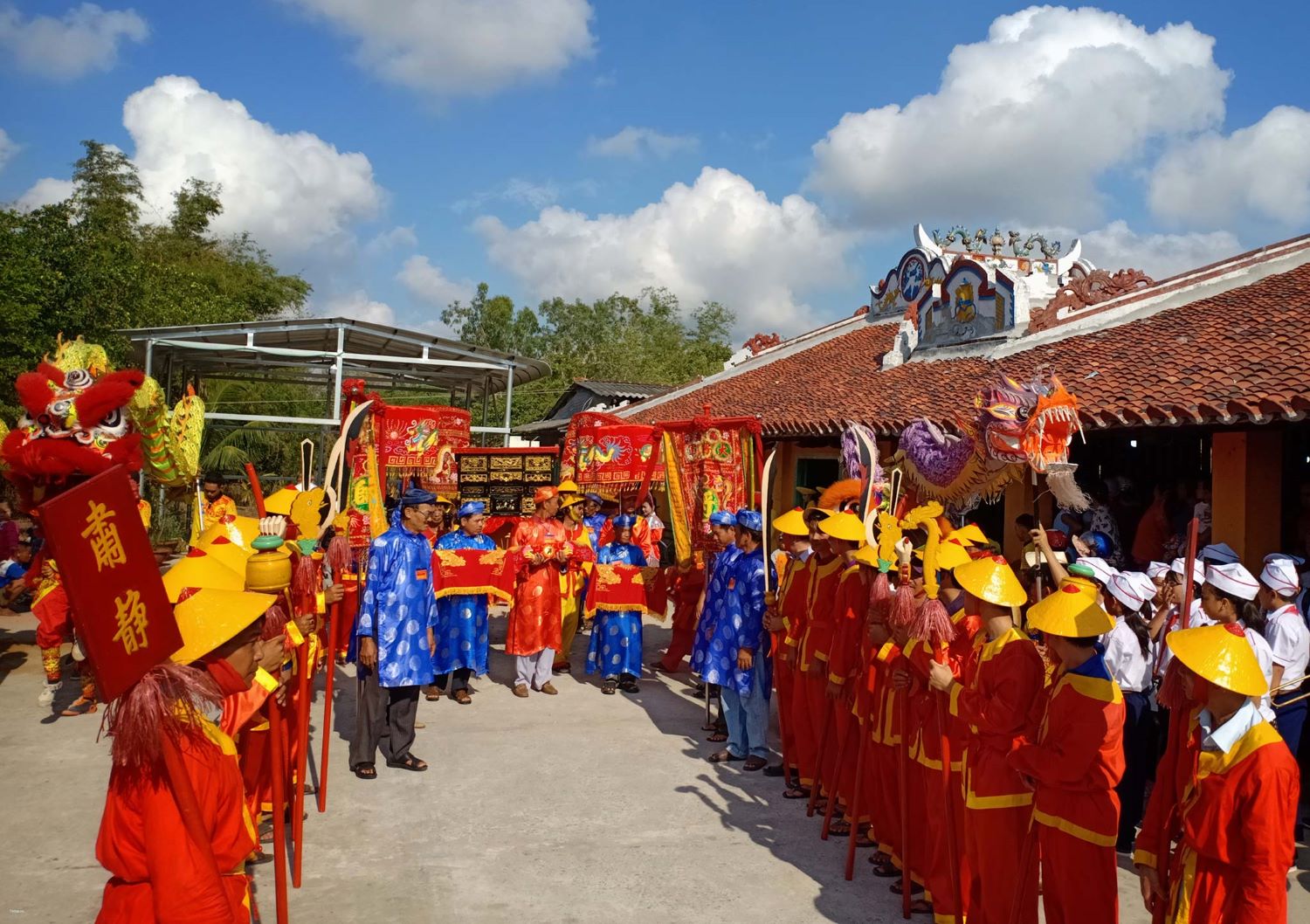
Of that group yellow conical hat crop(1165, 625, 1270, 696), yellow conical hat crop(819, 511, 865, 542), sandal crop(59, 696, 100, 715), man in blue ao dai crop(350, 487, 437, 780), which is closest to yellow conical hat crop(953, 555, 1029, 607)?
yellow conical hat crop(1165, 625, 1270, 696)

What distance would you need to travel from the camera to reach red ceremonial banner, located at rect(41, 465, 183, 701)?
82.7 inches

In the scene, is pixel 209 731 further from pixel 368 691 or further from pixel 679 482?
pixel 679 482

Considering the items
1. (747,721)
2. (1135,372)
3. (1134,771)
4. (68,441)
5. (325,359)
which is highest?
(325,359)

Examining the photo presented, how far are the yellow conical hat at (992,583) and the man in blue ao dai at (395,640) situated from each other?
3754 millimetres

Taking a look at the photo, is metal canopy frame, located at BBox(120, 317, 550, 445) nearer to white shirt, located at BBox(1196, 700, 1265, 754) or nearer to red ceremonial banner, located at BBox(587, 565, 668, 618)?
red ceremonial banner, located at BBox(587, 565, 668, 618)

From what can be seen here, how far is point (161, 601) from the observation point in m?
2.35

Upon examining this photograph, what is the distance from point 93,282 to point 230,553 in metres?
15.0

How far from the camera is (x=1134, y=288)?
11.6 meters

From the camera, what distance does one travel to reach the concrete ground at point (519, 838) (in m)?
4.47

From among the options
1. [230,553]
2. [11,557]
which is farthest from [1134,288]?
[11,557]

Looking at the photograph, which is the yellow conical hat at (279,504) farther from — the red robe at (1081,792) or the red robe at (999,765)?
the red robe at (1081,792)

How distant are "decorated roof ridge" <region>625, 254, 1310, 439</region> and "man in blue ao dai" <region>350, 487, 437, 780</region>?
18.0 feet

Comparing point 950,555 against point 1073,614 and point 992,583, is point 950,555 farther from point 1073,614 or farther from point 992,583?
point 1073,614

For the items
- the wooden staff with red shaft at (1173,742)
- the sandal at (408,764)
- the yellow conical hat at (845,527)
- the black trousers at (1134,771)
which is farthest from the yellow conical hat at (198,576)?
the black trousers at (1134,771)
